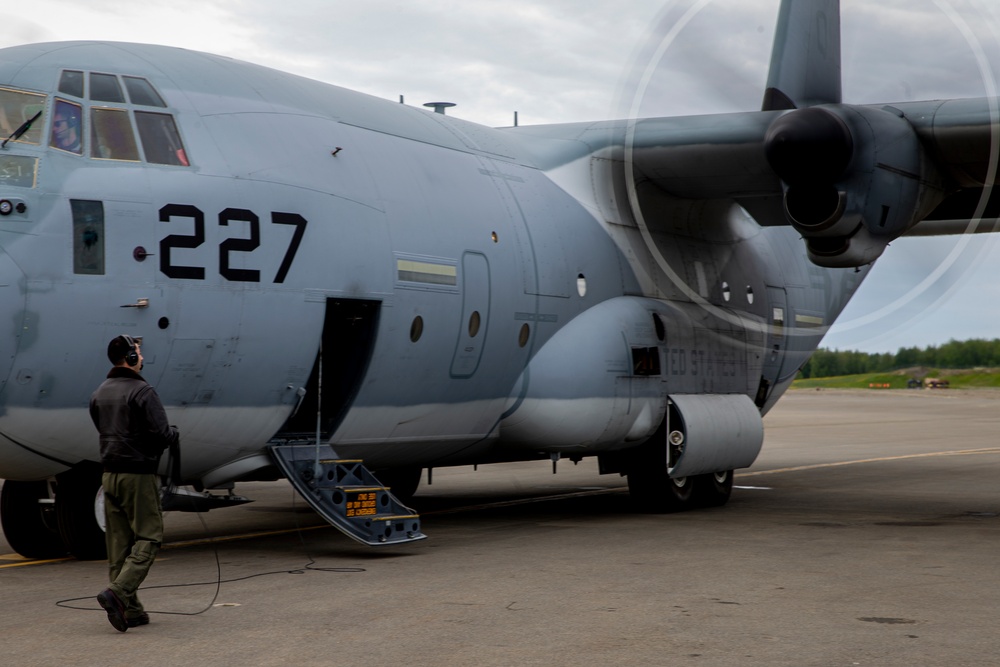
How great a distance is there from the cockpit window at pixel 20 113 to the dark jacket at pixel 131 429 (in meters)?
2.57

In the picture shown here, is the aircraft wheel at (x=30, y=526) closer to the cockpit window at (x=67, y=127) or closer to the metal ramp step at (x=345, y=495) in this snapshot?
the metal ramp step at (x=345, y=495)

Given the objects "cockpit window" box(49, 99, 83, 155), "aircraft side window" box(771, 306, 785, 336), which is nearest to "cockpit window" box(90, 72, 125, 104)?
"cockpit window" box(49, 99, 83, 155)

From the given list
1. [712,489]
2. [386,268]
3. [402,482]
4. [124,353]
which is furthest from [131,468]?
[712,489]

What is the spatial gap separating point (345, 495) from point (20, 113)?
388 cm

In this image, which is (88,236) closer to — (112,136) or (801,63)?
(112,136)

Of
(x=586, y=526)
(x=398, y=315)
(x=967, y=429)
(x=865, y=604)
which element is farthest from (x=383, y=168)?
(x=967, y=429)

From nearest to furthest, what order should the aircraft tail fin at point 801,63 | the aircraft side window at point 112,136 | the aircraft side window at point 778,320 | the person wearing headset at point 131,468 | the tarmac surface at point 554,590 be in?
1. the tarmac surface at point 554,590
2. the person wearing headset at point 131,468
3. the aircraft side window at point 112,136
4. the aircraft tail fin at point 801,63
5. the aircraft side window at point 778,320

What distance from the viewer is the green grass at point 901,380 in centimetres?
8294

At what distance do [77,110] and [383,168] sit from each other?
9.23 feet

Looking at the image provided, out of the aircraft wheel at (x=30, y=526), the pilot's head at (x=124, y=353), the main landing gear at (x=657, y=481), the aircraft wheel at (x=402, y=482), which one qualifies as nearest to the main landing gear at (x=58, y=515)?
the aircraft wheel at (x=30, y=526)

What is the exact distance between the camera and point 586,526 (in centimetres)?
1212

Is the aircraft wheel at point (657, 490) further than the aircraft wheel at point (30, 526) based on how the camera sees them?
Yes

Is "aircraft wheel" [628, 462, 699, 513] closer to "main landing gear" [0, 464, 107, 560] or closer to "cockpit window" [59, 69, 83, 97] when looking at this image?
"main landing gear" [0, 464, 107, 560]

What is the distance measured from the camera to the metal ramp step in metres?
9.51
